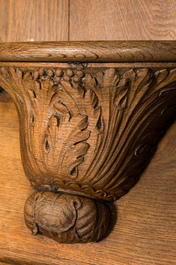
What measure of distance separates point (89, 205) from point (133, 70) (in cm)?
28

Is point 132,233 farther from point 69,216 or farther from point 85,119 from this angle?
point 85,119

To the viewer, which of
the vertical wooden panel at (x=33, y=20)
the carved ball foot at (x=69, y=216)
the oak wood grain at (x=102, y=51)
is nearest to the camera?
the oak wood grain at (x=102, y=51)

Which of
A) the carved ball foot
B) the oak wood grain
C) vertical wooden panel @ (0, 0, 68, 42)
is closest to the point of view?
the oak wood grain

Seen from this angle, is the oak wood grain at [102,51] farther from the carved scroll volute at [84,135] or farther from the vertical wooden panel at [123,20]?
the vertical wooden panel at [123,20]

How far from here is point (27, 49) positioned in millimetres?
524

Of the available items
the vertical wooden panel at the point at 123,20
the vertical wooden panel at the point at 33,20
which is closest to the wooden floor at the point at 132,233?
the vertical wooden panel at the point at 123,20

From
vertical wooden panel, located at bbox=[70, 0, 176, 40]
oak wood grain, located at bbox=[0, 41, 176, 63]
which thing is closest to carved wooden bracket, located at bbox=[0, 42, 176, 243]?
oak wood grain, located at bbox=[0, 41, 176, 63]

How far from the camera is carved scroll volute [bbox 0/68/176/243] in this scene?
54 cm

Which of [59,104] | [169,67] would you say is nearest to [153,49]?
[169,67]

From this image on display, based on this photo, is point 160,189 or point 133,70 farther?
point 160,189

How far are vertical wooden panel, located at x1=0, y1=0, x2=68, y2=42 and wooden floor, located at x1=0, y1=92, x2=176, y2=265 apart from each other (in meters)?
0.37

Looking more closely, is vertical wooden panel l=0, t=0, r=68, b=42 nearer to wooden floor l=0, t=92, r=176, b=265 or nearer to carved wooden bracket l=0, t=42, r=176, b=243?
carved wooden bracket l=0, t=42, r=176, b=243

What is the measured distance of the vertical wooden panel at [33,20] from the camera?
32.5 inches

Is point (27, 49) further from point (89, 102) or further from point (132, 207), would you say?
point (132, 207)
